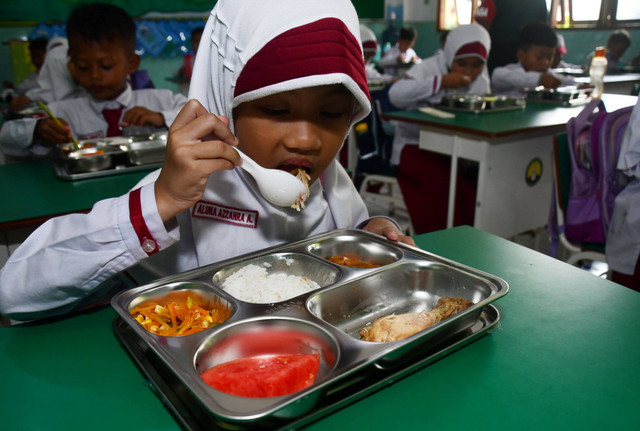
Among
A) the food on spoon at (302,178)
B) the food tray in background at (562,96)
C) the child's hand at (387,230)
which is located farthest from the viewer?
the food tray in background at (562,96)

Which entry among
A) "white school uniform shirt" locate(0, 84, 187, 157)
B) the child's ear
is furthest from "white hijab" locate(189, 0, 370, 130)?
the child's ear

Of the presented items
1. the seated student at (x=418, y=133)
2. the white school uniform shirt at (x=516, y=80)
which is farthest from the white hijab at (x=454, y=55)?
the white school uniform shirt at (x=516, y=80)

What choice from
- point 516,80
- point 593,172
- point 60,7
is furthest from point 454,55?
point 60,7

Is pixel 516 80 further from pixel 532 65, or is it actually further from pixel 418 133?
pixel 418 133

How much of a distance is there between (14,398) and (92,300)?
34 cm

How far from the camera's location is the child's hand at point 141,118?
2.34 m

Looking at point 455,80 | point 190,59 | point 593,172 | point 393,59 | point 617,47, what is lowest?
point 593,172

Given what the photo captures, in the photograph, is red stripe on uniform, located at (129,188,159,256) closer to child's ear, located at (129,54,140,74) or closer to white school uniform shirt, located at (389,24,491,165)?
child's ear, located at (129,54,140,74)

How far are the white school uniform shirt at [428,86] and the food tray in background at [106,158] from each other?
1.86 metres

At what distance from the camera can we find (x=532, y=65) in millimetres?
4434

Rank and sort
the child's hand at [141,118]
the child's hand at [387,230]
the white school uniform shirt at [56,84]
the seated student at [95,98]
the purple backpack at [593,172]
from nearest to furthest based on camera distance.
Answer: the child's hand at [387,230] < the purple backpack at [593,172] < the seated student at [95,98] < the child's hand at [141,118] < the white school uniform shirt at [56,84]

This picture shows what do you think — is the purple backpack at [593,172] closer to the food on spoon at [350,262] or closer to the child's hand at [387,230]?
the child's hand at [387,230]

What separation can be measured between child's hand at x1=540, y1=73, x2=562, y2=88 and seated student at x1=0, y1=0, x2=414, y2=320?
3700 millimetres

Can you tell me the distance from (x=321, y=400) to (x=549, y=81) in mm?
4261
